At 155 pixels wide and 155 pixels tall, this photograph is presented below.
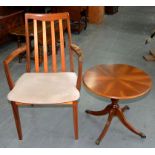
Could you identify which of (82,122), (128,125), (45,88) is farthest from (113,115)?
(45,88)

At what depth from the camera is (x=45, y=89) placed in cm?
174

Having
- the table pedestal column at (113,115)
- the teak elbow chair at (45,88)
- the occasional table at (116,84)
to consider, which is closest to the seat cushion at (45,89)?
the teak elbow chair at (45,88)

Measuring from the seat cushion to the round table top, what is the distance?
141 millimetres

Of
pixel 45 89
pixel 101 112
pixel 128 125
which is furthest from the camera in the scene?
pixel 101 112

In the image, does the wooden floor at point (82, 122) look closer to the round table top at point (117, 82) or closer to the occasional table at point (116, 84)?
the occasional table at point (116, 84)

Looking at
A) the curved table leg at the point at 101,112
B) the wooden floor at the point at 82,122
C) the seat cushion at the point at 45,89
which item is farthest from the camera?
the curved table leg at the point at 101,112

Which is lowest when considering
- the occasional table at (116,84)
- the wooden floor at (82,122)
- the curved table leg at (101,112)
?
the wooden floor at (82,122)

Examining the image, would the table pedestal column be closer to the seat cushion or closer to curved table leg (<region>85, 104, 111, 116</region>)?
curved table leg (<region>85, 104, 111, 116</region>)

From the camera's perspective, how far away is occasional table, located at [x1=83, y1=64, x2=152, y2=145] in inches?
66.8

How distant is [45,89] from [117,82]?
56cm

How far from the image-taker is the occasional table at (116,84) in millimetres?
1697

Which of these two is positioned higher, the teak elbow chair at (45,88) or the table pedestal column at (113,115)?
the teak elbow chair at (45,88)

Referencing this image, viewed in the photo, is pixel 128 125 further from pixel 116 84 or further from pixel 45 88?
pixel 45 88

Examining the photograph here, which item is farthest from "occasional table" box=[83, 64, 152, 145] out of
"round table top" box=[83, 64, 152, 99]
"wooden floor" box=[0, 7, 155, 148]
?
"wooden floor" box=[0, 7, 155, 148]
